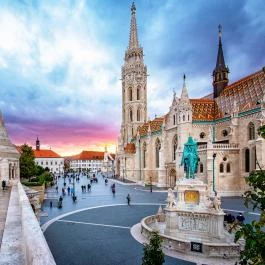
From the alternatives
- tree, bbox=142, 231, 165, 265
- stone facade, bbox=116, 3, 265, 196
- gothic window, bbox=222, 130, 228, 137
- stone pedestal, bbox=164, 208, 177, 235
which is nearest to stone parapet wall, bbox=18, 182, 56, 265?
tree, bbox=142, 231, 165, 265

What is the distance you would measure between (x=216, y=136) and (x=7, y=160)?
28.3 meters

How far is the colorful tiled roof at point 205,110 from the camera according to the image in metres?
44.0

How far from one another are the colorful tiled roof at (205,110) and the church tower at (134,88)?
100ft

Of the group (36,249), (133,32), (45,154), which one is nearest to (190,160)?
(36,249)

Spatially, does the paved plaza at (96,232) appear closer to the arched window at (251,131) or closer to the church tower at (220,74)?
the arched window at (251,131)

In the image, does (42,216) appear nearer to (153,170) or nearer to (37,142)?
(153,170)

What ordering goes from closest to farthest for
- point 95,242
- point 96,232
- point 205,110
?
point 95,242 → point 96,232 → point 205,110

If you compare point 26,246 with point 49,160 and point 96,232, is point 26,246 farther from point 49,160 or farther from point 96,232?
point 49,160

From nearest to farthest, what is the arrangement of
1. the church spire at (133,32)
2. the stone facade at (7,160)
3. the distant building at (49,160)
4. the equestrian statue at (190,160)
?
1. the equestrian statue at (190,160)
2. the stone facade at (7,160)
3. the church spire at (133,32)
4. the distant building at (49,160)

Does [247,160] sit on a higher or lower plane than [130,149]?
lower

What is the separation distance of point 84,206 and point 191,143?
14.3m

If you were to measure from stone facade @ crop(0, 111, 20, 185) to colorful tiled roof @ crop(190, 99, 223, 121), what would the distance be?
85.9ft

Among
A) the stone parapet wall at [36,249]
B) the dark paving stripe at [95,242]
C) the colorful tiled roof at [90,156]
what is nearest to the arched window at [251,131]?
the dark paving stripe at [95,242]

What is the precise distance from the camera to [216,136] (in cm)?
4228
